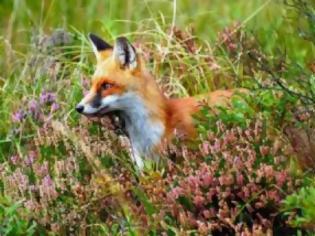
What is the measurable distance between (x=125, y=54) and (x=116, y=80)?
175mm

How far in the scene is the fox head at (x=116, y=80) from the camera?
7625mm

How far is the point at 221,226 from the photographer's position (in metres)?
6.27

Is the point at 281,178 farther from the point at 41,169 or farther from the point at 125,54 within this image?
the point at 125,54

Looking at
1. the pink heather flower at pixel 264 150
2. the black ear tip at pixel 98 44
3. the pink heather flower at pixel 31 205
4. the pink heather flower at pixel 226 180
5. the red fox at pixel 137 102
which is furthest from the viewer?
the black ear tip at pixel 98 44

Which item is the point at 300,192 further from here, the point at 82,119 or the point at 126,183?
the point at 82,119

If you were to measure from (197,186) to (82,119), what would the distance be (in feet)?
5.92

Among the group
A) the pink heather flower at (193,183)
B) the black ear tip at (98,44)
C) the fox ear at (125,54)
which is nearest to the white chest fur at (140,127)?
the fox ear at (125,54)

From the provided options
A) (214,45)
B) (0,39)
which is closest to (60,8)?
(0,39)

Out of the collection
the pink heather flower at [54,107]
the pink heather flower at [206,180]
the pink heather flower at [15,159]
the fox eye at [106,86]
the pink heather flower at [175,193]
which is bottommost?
the pink heather flower at [15,159]

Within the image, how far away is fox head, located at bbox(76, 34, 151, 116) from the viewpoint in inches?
300

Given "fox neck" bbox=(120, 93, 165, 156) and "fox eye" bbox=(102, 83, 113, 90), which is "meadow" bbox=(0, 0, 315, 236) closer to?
"fox neck" bbox=(120, 93, 165, 156)

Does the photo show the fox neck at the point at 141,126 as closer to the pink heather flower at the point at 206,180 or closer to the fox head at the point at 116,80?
the fox head at the point at 116,80

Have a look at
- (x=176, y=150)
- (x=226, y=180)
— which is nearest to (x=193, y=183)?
(x=226, y=180)

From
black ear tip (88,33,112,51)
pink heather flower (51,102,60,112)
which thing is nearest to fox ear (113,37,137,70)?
black ear tip (88,33,112,51)
